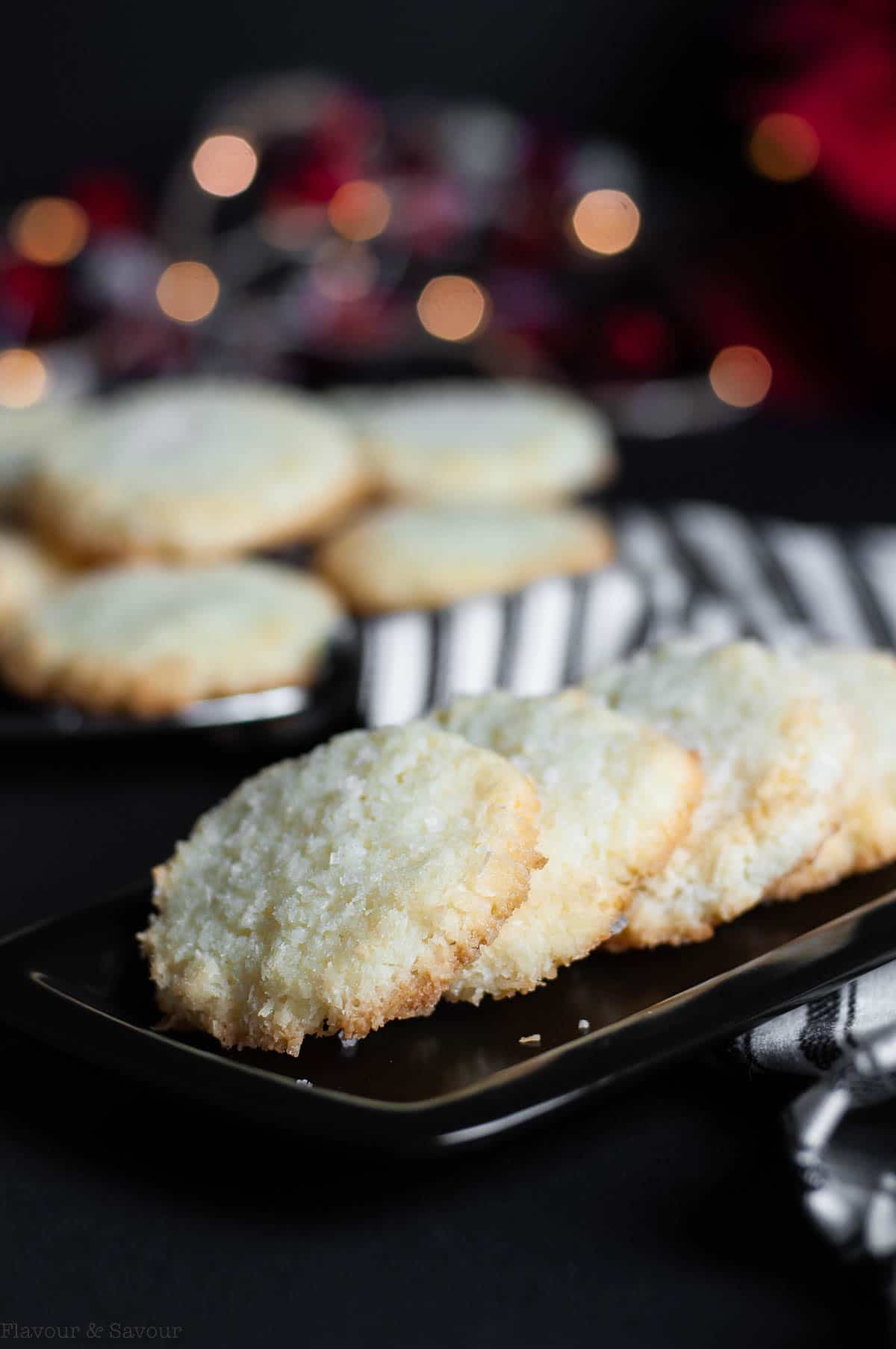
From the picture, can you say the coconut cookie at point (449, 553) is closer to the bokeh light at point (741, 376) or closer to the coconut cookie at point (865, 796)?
the coconut cookie at point (865, 796)

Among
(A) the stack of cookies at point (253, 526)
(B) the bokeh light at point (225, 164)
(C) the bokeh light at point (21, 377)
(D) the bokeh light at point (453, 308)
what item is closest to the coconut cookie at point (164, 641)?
(A) the stack of cookies at point (253, 526)

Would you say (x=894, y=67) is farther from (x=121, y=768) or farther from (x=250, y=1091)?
(x=250, y=1091)

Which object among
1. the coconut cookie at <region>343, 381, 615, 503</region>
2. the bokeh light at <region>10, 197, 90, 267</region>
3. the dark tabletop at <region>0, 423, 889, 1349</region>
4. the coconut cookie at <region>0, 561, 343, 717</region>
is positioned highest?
the bokeh light at <region>10, 197, 90, 267</region>

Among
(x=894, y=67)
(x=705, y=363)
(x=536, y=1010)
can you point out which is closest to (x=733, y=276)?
(x=705, y=363)

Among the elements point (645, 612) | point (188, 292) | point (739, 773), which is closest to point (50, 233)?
point (188, 292)

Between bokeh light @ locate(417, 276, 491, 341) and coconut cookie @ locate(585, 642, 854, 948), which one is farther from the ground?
bokeh light @ locate(417, 276, 491, 341)

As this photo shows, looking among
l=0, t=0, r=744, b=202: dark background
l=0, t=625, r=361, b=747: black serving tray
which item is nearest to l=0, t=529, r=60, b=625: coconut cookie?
l=0, t=625, r=361, b=747: black serving tray

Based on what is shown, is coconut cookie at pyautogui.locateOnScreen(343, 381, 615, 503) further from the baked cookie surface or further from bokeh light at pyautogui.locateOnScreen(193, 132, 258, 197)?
bokeh light at pyautogui.locateOnScreen(193, 132, 258, 197)

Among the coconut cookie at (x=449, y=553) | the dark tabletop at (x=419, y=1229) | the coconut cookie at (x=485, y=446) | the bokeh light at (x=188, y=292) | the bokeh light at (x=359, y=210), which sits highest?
the bokeh light at (x=359, y=210)
